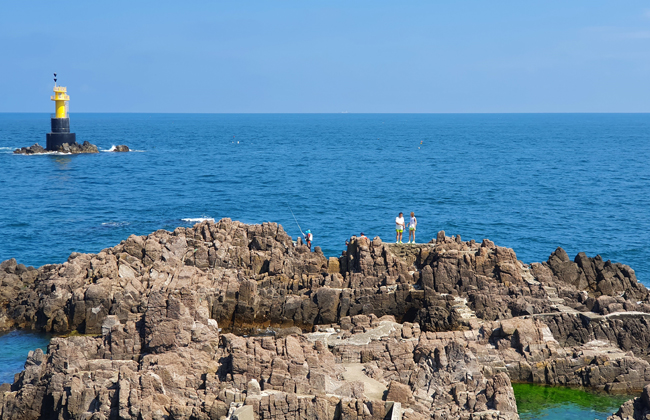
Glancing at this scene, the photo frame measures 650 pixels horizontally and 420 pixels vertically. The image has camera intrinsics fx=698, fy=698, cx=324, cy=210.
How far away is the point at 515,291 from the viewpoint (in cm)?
2827

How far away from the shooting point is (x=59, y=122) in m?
102

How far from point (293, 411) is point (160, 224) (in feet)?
126

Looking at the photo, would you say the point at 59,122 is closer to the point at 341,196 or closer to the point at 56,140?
the point at 56,140

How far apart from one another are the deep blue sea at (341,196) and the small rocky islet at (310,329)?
41.4ft

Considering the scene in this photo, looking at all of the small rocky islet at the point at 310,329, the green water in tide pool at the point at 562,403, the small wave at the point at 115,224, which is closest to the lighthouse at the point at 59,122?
the small wave at the point at 115,224

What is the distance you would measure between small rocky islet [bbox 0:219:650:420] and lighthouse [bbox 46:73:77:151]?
6493 centimetres

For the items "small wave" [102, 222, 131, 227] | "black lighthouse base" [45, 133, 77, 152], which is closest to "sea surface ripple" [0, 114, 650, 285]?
"small wave" [102, 222, 131, 227]

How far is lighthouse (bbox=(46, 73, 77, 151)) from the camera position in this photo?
94.1 m

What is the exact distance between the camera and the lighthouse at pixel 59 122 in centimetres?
9406
